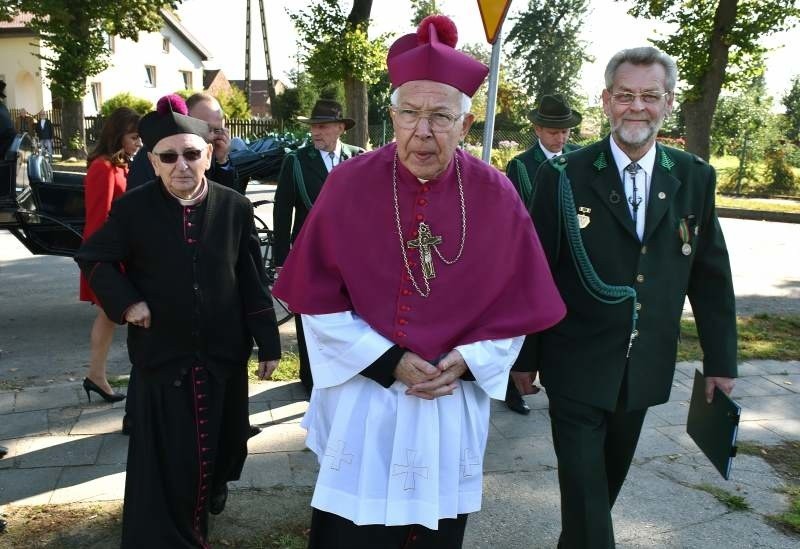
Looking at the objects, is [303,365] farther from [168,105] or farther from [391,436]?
[391,436]

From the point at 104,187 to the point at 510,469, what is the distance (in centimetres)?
328

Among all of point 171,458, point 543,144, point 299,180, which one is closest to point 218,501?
point 171,458

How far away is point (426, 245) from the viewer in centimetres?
255

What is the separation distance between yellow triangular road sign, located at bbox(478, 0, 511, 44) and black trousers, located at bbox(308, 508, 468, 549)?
3.12 m

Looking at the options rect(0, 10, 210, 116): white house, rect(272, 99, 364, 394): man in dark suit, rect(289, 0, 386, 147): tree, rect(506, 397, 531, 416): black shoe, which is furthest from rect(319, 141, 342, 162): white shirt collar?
rect(0, 10, 210, 116): white house

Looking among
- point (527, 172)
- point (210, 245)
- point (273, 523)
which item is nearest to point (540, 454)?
point (273, 523)

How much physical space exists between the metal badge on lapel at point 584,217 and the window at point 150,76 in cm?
5005

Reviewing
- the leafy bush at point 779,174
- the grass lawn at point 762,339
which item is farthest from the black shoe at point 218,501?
the leafy bush at point 779,174

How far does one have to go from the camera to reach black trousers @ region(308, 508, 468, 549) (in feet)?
8.46

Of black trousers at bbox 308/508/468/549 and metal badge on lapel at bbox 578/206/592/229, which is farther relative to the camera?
metal badge on lapel at bbox 578/206/592/229

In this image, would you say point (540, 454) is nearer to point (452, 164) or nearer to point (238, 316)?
point (238, 316)

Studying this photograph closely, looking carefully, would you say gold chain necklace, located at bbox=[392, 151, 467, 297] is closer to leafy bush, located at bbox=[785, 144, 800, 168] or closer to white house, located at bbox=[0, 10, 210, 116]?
leafy bush, located at bbox=[785, 144, 800, 168]

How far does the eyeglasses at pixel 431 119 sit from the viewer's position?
2.48m

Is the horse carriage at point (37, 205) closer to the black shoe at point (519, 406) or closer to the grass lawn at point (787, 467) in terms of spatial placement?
the black shoe at point (519, 406)
